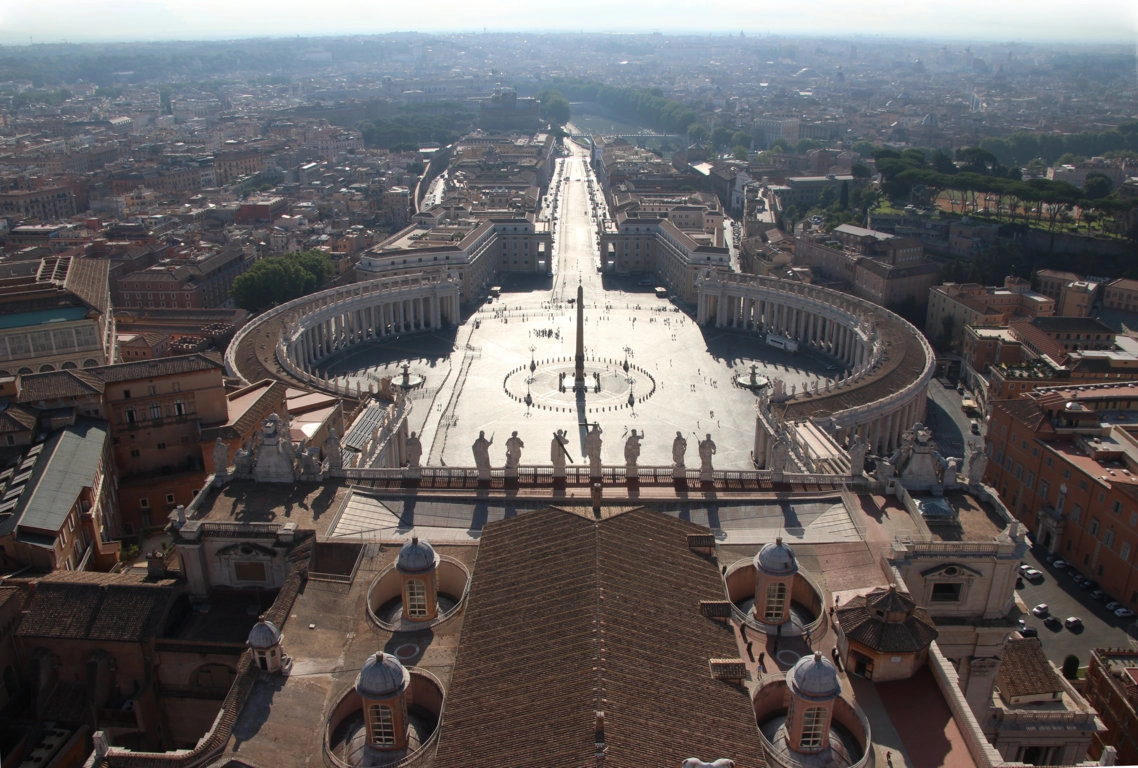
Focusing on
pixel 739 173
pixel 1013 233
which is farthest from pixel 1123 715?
pixel 739 173

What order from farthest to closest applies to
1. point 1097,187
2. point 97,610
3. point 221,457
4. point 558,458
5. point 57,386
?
1. point 1097,187
2. point 57,386
3. point 558,458
4. point 221,457
5. point 97,610

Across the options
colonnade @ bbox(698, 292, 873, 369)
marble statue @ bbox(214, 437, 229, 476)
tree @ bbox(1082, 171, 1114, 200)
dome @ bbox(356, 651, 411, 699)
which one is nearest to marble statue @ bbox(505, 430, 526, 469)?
marble statue @ bbox(214, 437, 229, 476)

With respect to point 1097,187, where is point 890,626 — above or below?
above

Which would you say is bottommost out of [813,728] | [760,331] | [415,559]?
[760,331]

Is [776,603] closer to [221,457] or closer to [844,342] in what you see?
[221,457]

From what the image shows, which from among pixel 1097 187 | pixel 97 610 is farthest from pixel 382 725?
pixel 1097 187

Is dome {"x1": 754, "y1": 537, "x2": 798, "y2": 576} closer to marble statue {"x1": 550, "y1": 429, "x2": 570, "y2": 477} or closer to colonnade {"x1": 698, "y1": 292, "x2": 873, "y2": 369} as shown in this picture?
marble statue {"x1": 550, "y1": 429, "x2": 570, "y2": 477}

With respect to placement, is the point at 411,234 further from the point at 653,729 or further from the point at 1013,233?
the point at 653,729
